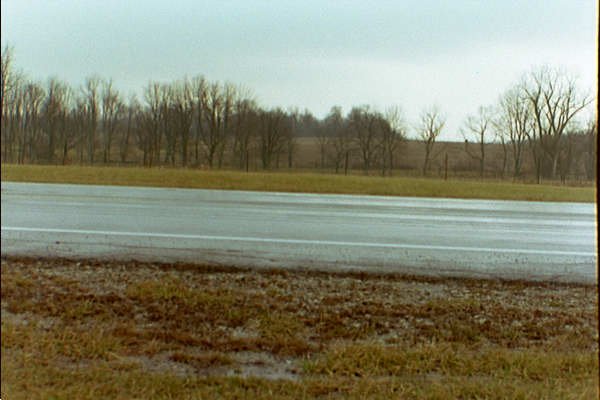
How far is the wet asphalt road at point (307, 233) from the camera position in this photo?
5254mm

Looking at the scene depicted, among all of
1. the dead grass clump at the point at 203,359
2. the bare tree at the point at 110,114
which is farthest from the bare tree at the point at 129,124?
the dead grass clump at the point at 203,359

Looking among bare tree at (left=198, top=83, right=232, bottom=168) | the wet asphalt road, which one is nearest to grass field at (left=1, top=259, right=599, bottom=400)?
the wet asphalt road

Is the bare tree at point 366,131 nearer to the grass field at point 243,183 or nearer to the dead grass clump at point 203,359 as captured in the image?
the grass field at point 243,183

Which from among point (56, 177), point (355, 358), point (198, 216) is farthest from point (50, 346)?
point (56, 177)

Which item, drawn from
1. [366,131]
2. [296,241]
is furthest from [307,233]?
[366,131]

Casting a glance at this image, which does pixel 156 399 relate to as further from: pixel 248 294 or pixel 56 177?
pixel 56 177

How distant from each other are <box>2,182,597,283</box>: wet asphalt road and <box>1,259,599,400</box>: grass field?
2.06 feet

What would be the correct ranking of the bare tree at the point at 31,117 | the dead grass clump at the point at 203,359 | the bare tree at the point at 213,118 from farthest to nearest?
the bare tree at the point at 213,118 → the bare tree at the point at 31,117 → the dead grass clump at the point at 203,359

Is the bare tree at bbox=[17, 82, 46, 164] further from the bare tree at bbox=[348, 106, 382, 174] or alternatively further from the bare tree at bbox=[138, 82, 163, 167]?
the bare tree at bbox=[348, 106, 382, 174]

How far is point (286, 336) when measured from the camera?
3168 millimetres

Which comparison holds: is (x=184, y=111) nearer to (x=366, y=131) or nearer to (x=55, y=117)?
(x=55, y=117)

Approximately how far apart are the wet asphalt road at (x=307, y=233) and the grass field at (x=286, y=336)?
63 centimetres

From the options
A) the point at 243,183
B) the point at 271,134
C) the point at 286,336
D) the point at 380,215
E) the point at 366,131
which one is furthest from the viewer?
the point at 366,131

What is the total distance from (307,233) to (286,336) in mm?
3799
